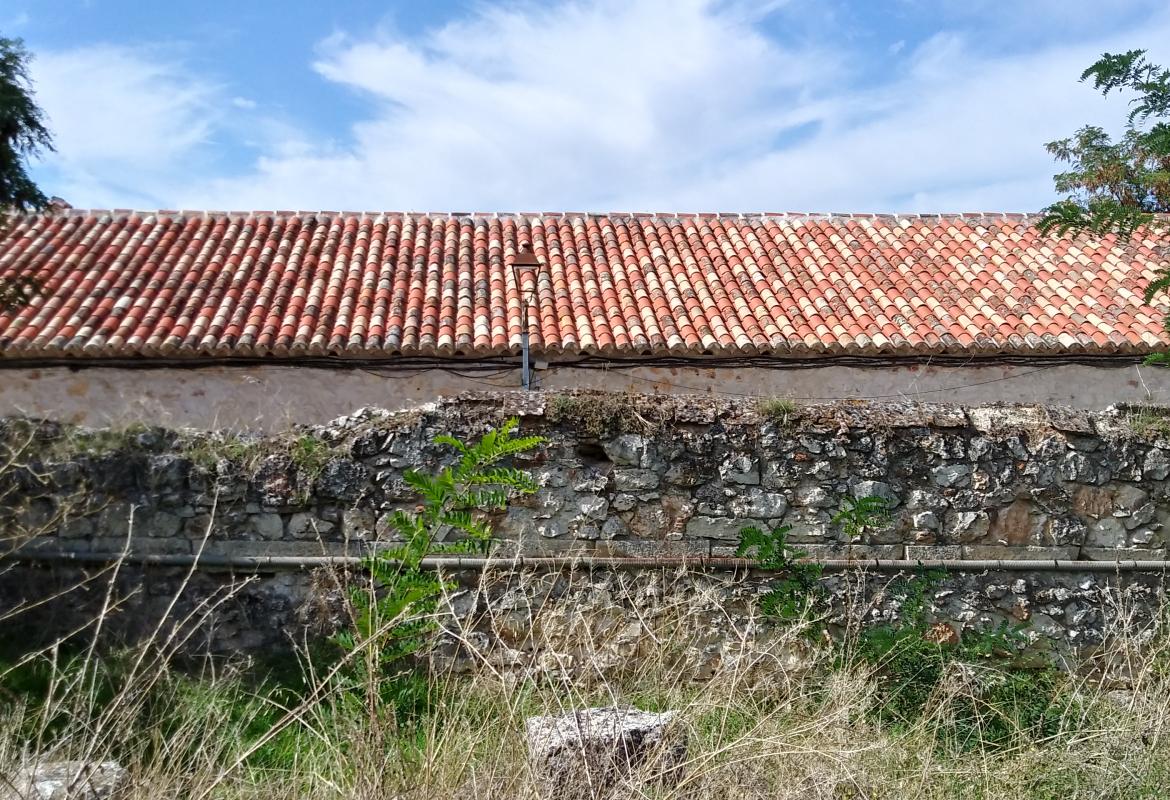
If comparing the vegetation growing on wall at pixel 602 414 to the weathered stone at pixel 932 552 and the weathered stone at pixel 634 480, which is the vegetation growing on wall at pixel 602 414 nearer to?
the weathered stone at pixel 634 480

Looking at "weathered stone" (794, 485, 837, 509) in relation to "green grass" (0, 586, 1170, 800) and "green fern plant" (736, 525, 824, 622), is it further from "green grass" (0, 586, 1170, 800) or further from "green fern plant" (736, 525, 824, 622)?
"green grass" (0, 586, 1170, 800)

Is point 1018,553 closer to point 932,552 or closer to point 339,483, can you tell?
point 932,552

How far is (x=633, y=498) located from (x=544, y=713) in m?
1.98

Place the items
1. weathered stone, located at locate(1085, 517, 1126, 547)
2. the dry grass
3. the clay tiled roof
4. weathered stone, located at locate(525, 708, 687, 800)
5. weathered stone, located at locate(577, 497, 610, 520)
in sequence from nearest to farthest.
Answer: the dry grass → weathered stone, located at locate(525, 708, 687, 800) → weathered stone, located at locate(577, 497, 610, 520) → weathered stone, located at locate(1085, 517, 1126, 547) → the clay tiled roof

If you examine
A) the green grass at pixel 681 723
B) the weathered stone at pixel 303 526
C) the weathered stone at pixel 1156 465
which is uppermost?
the weathered stone at pixel 1156 465

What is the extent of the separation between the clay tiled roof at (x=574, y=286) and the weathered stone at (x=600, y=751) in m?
7.11

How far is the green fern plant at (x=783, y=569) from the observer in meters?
5.08

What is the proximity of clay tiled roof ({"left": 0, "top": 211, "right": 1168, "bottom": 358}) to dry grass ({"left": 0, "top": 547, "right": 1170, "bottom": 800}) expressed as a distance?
223 inches

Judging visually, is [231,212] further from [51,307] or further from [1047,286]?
[1047,286]

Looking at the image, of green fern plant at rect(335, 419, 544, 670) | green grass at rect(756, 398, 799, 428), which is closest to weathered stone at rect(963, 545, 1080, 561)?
green grass at rect(756, 398, 799, 428)

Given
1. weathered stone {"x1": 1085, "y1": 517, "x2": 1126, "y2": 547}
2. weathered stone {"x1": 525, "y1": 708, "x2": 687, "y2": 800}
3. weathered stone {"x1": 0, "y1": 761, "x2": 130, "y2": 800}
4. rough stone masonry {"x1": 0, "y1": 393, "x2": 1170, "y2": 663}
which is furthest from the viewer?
weathered stone {"x1": 1085, "y1": 517, "x2": 1126, "y2": 547}

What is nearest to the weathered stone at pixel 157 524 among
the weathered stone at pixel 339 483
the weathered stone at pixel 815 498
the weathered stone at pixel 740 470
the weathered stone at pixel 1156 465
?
the weathered stone at pixel 339 483

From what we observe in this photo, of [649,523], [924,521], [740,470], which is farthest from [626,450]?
[924,521]

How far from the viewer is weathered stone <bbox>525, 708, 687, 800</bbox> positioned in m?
2.94
